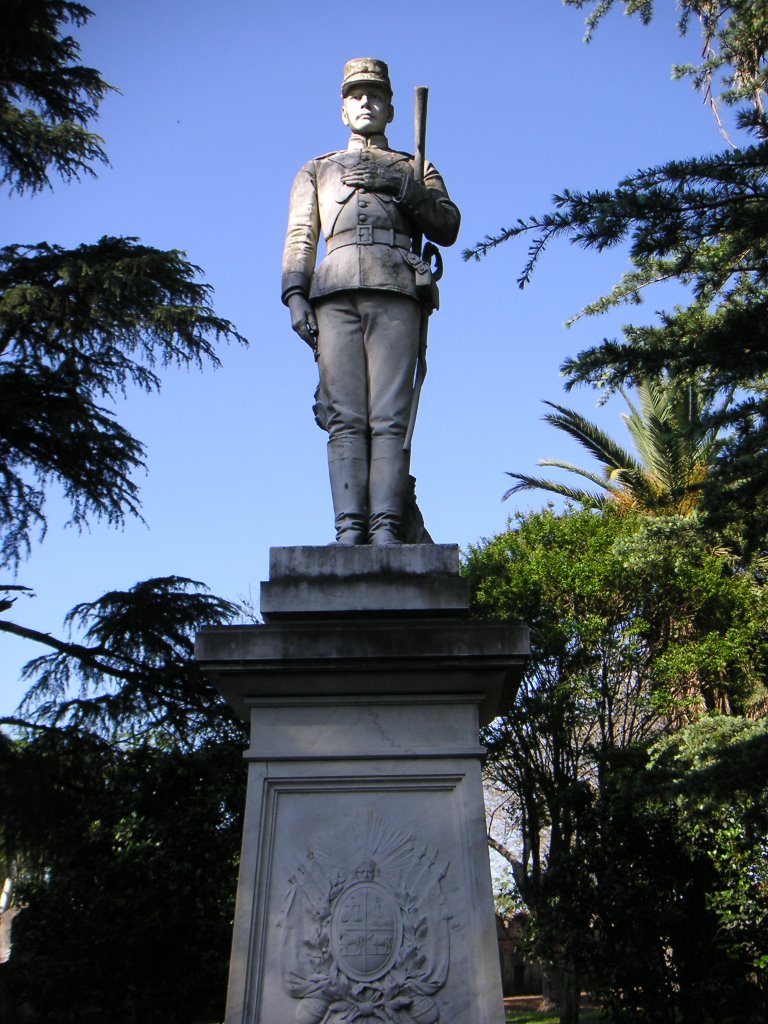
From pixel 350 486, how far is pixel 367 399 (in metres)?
0.54

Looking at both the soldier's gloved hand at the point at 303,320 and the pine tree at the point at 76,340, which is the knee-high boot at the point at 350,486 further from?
the pine tree at the point at 76,340

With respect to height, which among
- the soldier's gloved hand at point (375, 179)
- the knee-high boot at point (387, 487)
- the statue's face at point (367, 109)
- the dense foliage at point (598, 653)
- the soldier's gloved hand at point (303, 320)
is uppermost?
the dense foliage at point (598, 653)

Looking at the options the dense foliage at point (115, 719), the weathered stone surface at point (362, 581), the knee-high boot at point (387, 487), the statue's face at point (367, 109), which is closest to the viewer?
the weathered stone surface at point (362, 581)

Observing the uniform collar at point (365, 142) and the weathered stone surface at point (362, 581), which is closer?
the weathered stone surface at point (362, 581)

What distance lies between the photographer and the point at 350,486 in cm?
586

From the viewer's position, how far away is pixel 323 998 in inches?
184

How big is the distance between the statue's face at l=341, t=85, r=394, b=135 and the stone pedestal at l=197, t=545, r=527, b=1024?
2.74 m

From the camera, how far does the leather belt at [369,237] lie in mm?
6238

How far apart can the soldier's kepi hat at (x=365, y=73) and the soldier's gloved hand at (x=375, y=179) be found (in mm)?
569

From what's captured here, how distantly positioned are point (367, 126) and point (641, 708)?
1444 centimetres

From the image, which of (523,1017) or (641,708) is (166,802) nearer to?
(641,708)

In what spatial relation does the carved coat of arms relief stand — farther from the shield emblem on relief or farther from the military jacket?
the military jacket

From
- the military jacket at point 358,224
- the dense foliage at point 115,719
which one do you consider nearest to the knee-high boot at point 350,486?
the military jacket at point 358,224

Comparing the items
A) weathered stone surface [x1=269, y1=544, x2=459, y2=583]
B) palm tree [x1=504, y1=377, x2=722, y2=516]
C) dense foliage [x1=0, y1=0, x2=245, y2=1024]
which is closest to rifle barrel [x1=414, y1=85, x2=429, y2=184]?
weathered stone surface [x1=269, y1=544, x2=459, y2=583]
